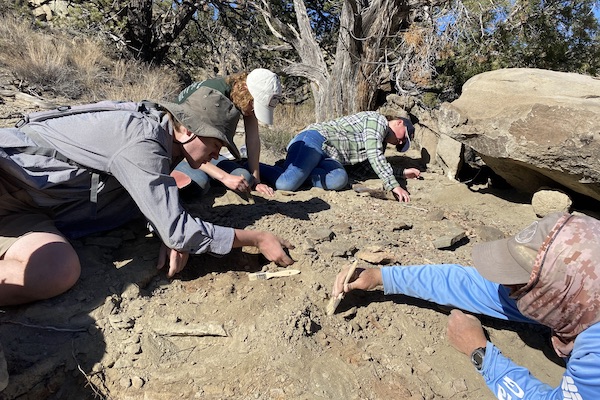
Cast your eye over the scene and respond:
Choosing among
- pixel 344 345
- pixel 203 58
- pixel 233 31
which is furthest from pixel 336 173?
pixel 203 58

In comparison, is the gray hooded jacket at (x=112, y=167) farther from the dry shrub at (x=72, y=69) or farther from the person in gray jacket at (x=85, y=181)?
the dry shrub at (x=72, y=69)

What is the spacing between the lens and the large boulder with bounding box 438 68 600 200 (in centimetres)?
347

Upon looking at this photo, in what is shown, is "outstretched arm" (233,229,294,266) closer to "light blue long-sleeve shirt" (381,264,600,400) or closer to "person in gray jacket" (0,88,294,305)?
"person in gray jacket" (0,88,294,305)

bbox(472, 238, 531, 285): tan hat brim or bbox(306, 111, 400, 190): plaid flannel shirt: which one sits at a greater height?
bbox(472, 238, 531, 285): tan hat brim

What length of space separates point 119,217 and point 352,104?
4595 millimetres

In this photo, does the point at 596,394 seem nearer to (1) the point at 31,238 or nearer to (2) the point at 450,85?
(1) the point at 31,238

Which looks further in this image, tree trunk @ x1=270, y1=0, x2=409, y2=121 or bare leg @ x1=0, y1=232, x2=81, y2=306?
tree trunk @ x1=270, y1=0, x2=409, y2=121

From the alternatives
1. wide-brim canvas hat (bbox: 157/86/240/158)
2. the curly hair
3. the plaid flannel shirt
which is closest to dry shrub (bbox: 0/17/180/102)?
the plaid flannel shirt

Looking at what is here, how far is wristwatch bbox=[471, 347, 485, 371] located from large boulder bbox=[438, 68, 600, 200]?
1.93 meters

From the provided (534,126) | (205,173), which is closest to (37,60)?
(205,173)

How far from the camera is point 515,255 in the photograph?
1799 millimetres

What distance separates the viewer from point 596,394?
5.15 ft

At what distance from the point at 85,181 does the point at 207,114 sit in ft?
2.26

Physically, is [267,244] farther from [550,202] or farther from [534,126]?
[550,202]
